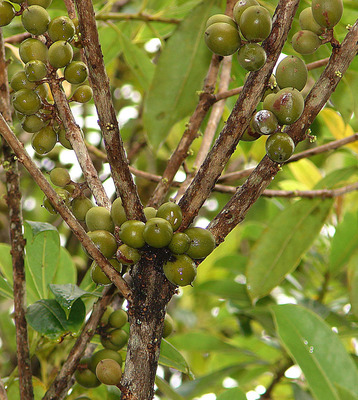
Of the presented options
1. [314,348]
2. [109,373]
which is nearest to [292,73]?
[109,373]

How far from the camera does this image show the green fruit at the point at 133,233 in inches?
31.7

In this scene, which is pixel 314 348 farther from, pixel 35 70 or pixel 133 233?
pixel 35 70

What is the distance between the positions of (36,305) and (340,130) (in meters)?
1.18

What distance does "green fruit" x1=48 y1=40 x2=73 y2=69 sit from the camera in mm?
855

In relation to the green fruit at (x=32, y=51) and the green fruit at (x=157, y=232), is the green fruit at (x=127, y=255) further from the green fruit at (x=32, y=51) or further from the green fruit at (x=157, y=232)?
the green fruit at (x=32, y=51)

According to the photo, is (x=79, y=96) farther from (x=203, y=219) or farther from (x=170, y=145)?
(x=203, y=219)

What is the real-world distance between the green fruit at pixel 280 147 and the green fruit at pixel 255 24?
0.15 m

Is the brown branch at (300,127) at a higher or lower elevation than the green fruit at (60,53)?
lower

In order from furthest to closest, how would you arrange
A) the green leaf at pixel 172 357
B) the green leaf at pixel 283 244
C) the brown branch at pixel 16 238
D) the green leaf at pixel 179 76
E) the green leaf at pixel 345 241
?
the green leaf at pixel 345 241
the green leaf at pixel 283 244
the green leaf at pixel 179 76
the green leaf at pixel 172 357
the brown branch at pixel 16 238

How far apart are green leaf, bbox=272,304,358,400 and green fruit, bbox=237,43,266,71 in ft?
1.96

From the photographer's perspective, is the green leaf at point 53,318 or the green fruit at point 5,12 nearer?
the green fruit at point 5,12

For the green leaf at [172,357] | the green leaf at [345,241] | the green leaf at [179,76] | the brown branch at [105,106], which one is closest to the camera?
the brown branch at [105,106]

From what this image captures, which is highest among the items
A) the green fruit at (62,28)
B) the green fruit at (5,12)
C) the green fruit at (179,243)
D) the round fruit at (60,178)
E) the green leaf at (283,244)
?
the green leaf at (283,244)

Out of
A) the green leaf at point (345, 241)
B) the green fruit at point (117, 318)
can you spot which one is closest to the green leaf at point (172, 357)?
the green fruit at point (117, 318)
